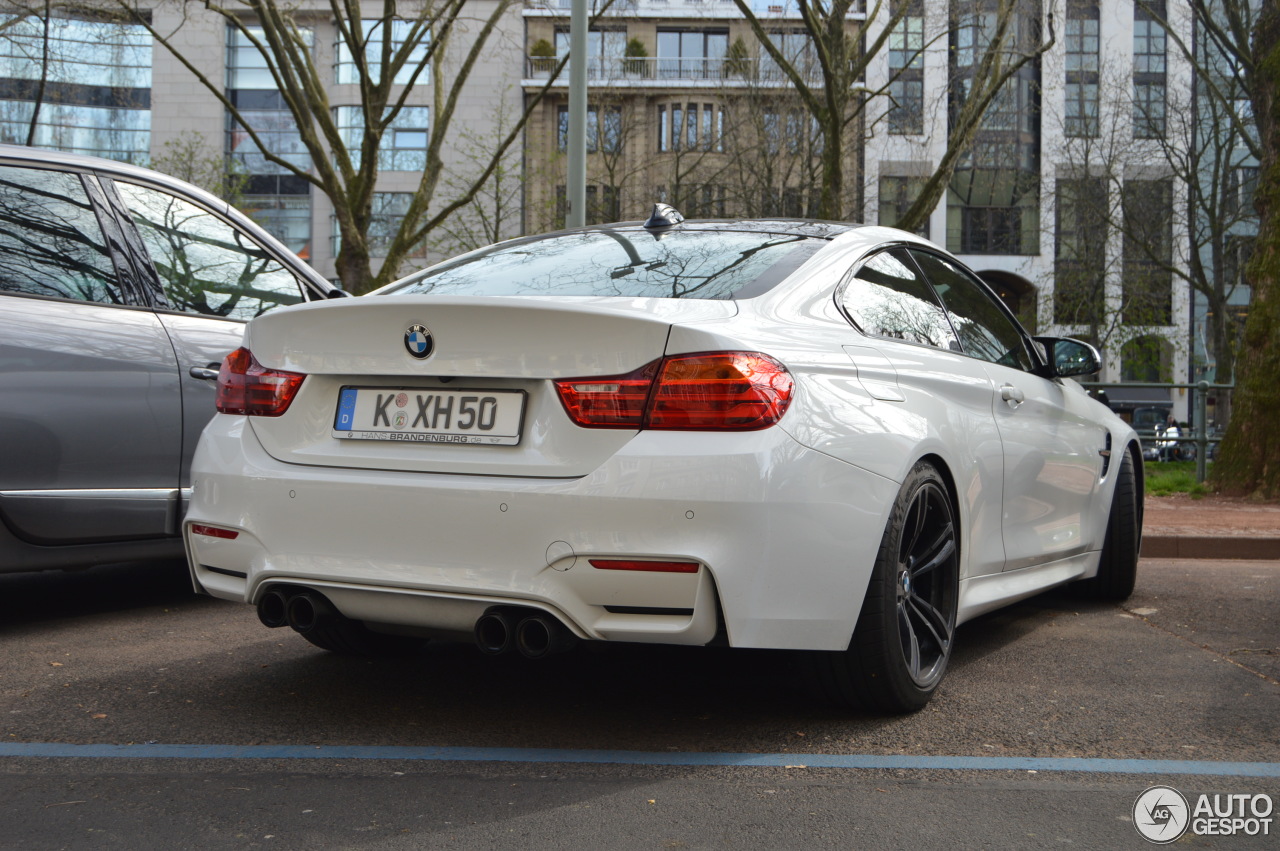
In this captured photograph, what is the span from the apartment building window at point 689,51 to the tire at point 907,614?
45.5m

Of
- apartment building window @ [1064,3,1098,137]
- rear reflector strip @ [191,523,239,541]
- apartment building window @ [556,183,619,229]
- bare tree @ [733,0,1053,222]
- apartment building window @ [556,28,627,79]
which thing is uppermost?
apartment building window @ [1064,3,1098,137]

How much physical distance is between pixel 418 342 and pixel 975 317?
7.56ft

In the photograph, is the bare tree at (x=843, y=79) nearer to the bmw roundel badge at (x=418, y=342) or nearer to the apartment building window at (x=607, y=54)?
the bmw roundel badge at (x=418, y=342)

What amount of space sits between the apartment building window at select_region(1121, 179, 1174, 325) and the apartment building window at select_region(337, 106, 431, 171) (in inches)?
969

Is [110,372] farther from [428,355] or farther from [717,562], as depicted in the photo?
[717,562]

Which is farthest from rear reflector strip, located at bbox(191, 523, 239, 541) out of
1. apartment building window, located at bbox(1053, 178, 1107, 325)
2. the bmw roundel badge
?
apartment building window, located at bbox(1053, 178, 1107, 325)

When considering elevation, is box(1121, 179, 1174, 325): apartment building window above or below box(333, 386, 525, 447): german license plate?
above

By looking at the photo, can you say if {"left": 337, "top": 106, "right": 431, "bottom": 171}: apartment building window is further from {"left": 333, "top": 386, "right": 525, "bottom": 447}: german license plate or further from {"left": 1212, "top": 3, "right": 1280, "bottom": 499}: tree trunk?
{"left": 333, "top": 386, "right": 525, "bottom": 447}: german license plate

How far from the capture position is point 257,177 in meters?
49.4

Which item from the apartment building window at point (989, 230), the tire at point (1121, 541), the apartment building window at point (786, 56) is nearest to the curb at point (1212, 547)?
the tire at point (1121, 541)

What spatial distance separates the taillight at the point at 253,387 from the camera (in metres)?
3.47

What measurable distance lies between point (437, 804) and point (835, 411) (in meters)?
1.33

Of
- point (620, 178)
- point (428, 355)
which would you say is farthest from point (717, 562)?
point (620, 178)

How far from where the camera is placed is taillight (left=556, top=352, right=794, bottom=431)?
120 inches
